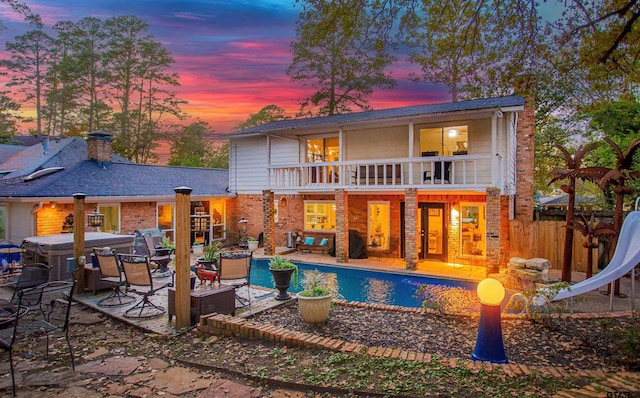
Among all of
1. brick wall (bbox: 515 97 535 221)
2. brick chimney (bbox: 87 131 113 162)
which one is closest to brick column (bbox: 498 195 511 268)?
brick wall (bbox: 515 97 535 221)

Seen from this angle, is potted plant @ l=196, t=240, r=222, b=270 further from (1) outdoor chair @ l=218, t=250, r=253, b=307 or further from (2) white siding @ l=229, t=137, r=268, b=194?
(2) white siding @ l=229, t=137, r=268, b=194

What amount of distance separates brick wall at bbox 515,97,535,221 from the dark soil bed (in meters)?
7.71

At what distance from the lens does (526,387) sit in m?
3.56

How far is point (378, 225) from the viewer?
49.5 feet

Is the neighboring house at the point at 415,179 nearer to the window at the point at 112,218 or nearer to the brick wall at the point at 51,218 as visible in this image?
the window at the point at 112,218

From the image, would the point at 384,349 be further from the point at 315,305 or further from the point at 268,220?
the point at 268,220

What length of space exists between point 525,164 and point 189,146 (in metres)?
26.2

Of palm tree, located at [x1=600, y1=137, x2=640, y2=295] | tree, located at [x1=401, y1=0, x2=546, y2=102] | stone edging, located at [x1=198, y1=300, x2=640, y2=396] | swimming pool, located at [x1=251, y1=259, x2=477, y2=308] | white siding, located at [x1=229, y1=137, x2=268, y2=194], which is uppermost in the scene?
tree, located at [x1=401, y1=0, x2=546, y2=102]

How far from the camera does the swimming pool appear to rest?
9.36 metres

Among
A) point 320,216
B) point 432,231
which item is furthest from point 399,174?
point 320,216

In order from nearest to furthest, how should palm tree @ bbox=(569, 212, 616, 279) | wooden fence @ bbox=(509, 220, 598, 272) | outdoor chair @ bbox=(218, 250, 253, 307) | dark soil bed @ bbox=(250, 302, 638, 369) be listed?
dark soil bed @ bbox=(250, 302, 638, 369) → outdoor chair @ bbox=(218, 250, 253, 307) → palm tree @ bbox=(569, 212, 616, 279) → wooden fence @ bbox=(509, 220, 598, 272)

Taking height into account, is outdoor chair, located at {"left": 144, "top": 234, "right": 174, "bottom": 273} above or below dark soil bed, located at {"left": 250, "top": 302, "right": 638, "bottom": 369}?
above

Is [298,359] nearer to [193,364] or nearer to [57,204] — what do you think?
[193,364]

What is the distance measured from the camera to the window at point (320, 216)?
16250 mm
